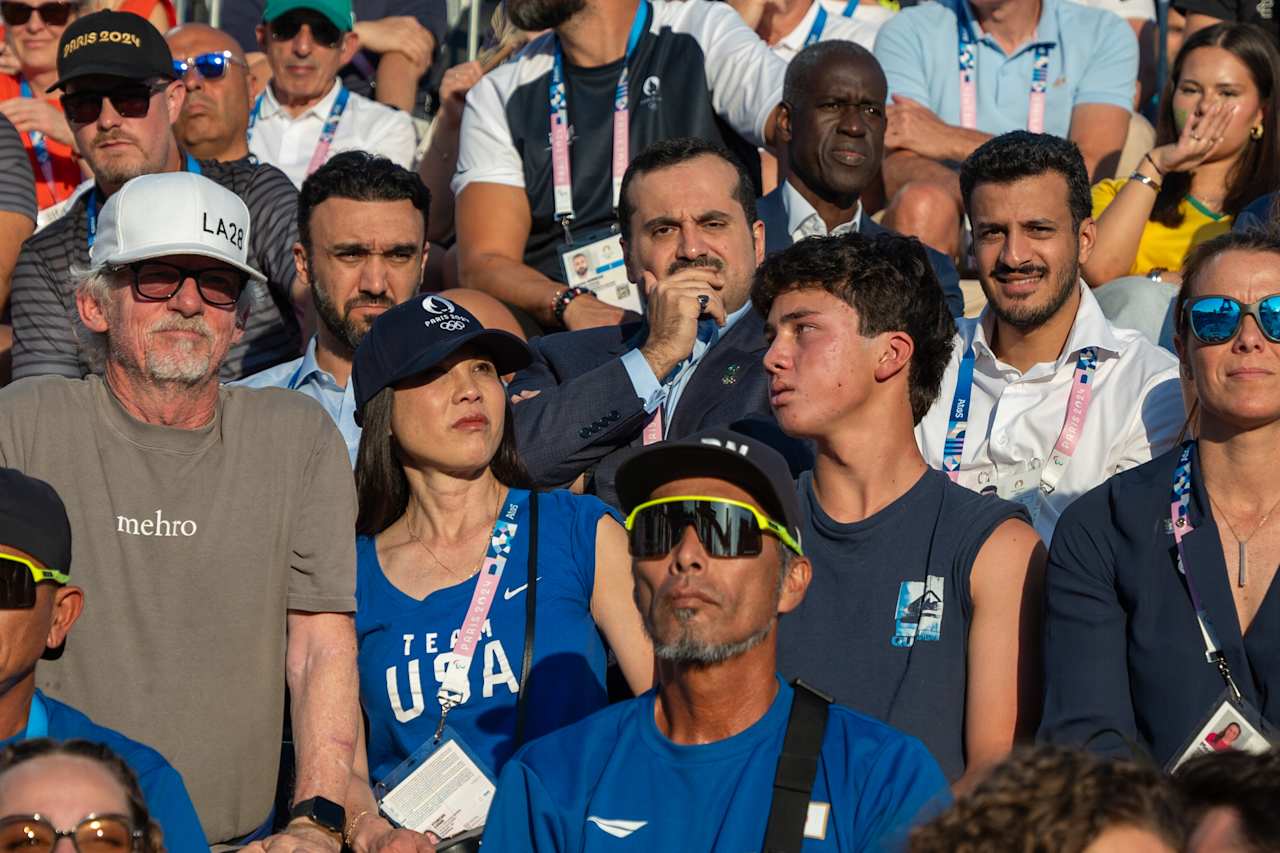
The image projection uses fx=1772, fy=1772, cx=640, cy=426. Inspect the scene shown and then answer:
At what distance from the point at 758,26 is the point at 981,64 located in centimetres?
107

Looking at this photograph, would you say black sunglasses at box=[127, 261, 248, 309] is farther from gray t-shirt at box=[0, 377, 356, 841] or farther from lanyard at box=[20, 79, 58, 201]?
lanyard at box=[20, 79, 58, 201]

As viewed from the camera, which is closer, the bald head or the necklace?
the necklace

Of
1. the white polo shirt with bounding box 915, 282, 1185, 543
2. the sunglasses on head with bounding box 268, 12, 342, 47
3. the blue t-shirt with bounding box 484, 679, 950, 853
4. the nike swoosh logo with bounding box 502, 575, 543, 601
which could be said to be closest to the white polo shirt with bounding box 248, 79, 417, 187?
the sunglasses on head with bounding box 268, 12, 342, 47

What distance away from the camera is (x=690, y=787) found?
3350 millimetres

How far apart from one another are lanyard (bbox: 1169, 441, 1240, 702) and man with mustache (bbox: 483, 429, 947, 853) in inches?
42.9

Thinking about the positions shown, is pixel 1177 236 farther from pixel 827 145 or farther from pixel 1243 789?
pixel 1243 789

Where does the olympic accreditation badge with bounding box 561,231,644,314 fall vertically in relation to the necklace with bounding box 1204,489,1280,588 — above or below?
above

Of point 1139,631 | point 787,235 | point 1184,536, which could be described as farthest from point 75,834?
point 787,235

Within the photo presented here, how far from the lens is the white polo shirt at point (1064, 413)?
17.3 ft

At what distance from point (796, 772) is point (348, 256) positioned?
129 inches

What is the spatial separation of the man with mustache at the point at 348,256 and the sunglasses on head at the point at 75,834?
2859 millimetres

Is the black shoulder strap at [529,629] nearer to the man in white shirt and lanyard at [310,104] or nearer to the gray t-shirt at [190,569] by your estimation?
the gray t-shirt at [190,569]

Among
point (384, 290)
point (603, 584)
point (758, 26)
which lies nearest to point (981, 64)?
point (758, 26)

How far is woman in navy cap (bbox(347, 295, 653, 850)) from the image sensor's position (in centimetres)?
436
